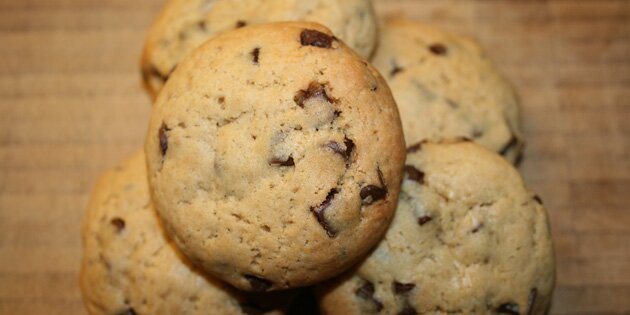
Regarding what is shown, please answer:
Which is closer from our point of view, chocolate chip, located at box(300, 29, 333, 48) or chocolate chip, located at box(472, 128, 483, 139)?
chocolate chip, located at box(300, 29, 333, 48)

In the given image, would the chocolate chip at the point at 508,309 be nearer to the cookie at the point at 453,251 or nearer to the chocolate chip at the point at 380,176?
the cookie at the point at 453,251

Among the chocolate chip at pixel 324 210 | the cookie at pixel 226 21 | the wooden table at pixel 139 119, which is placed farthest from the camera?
the wooden table at pixel 139 119

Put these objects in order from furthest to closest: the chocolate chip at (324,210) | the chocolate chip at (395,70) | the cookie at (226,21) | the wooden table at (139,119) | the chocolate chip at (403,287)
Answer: the wooden table at (139,119), the chocolate chip at (395,70), the cookie at (226,21), the chocolate chip at (403,287), the chocolate chip at (324,210)

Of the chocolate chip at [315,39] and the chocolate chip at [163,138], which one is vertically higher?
the chocolate chip at [315,39]

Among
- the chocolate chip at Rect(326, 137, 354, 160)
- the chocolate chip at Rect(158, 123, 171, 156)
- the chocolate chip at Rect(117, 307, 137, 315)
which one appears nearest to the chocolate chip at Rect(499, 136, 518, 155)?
the chocolate chip at Rect(326, 137, 354, 160)

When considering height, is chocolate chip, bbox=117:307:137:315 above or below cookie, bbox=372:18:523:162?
below

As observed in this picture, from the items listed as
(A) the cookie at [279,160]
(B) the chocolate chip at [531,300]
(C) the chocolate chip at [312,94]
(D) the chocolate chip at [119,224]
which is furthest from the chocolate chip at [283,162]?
(B) the chocolate chip at [531,300]

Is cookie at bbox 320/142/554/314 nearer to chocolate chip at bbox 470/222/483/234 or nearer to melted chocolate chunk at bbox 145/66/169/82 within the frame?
chocolate chip at bbox 470/222/483/234
